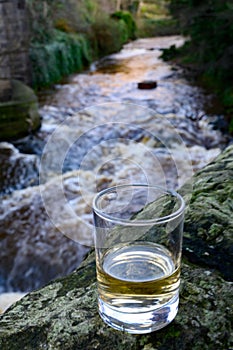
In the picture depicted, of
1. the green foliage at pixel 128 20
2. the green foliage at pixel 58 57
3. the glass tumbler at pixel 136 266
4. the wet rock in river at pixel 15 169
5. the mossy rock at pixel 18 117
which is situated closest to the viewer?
the glass tumbler at pixel 136 266

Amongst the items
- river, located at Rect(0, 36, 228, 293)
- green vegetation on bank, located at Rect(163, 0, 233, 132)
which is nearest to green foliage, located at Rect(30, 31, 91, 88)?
river, located at Rect(0, 36, 228, 293)

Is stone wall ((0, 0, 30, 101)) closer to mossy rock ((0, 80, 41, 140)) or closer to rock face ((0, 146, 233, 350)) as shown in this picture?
mossy rock ((0, 80, 41, 140))

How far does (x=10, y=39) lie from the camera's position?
771cm

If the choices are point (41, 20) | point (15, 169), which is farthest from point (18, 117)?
point (41, 20)

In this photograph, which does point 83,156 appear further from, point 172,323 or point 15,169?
point 172,323

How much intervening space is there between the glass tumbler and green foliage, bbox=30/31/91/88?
899 centimetres

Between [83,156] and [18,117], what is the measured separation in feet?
4.69

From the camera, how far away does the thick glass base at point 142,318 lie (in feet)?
2.21

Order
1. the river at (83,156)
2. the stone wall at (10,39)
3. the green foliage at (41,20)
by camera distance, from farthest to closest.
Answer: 1. the green foliage at (41,20)
2. the stone wall at (10,39)
3. the river at (83,156)

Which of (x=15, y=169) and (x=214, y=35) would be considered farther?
(x=214, y=35)

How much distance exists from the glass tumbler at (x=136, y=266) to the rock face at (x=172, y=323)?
3 cm

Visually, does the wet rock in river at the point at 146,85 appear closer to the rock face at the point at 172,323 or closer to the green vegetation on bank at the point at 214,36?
the green vegetation on bank at the point at 214,36

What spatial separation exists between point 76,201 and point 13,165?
1.50 meters

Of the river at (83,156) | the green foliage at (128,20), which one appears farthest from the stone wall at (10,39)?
the green foliage at (128,20)
